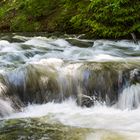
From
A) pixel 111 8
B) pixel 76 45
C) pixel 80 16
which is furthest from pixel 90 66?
pixel 80 16

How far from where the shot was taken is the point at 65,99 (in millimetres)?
7332

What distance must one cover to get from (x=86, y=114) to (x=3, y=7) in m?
10.8

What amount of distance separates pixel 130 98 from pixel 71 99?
3.42 feet

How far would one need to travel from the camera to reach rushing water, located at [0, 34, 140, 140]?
19.0 ft

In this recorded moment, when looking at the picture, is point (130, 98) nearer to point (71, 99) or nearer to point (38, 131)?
point (71, 99)

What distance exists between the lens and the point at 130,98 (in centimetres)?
704

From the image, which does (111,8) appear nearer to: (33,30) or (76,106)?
(33,30)

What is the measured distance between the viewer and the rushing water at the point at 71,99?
5777 mm

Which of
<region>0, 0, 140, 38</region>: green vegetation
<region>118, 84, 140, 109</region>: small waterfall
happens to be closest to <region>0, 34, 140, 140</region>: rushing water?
<region>118, 84, 140, 109</region>: small waterfall

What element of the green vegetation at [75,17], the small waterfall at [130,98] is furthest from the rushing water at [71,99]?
the green vegetation at [75,17]

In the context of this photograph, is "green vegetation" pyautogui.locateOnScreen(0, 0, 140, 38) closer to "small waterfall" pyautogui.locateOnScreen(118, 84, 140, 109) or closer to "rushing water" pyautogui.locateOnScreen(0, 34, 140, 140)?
"rushing water" pyautogui.locateOnScreen(0, 34, 140, 140)

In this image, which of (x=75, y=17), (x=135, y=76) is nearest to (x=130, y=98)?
(x=135, y=76)

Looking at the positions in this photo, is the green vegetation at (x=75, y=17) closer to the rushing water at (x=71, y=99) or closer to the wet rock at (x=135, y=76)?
the rushing water at (x=71, y=99)

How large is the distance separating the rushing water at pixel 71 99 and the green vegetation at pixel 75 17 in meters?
1.97
